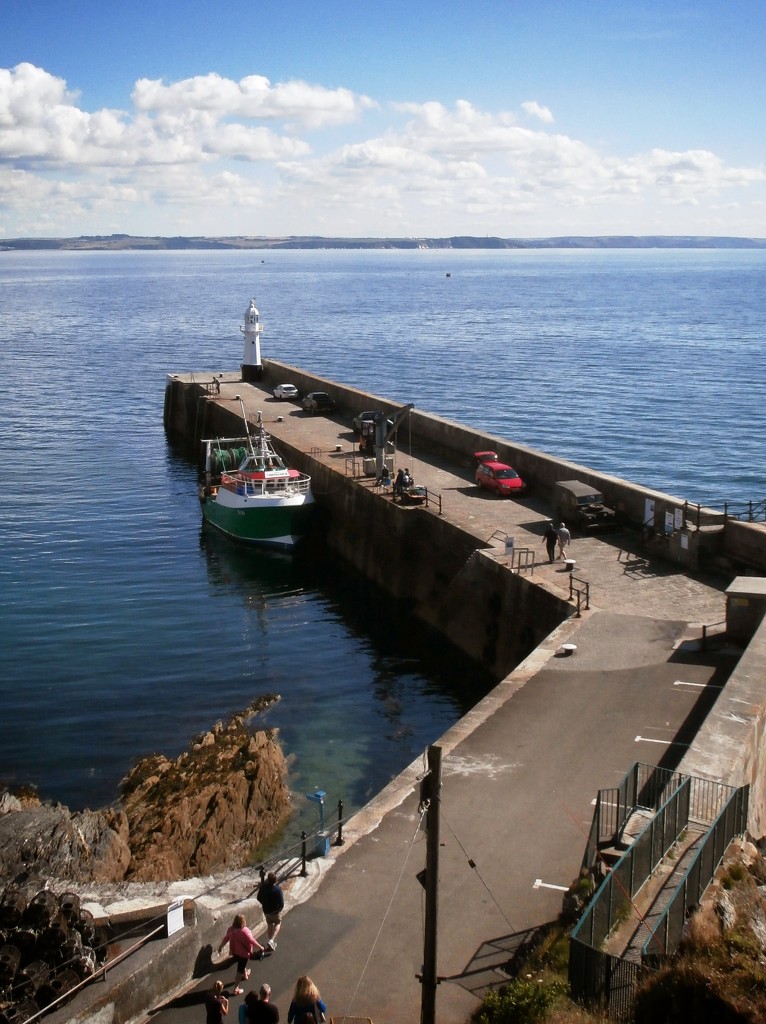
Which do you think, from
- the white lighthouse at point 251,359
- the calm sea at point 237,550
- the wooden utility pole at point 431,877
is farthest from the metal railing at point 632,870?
the white lighthouse at point 251,359

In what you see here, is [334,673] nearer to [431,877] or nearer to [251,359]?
[431,877]

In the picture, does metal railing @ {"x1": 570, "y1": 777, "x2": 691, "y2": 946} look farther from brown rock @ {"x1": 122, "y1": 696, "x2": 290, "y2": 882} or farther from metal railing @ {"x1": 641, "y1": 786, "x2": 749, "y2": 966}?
brown rock @ {"x1": 122, "y1": 696, "x2": 290, "y2": 882}

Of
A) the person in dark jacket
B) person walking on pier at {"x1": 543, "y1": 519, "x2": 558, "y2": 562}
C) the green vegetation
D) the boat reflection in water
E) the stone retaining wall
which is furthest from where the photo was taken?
person walking on pier at {"x1": 543, "y1": 519, "x2": 558, "y2": 562}

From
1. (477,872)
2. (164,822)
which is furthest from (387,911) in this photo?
(164,822)

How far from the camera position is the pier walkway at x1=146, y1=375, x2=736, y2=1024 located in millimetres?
12469

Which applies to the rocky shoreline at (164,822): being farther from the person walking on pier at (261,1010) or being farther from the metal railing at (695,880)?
the metal railing at (695,880)

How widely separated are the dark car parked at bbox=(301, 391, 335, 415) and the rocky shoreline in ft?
103

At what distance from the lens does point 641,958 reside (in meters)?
10.7

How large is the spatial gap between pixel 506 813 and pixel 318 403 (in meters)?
40.0

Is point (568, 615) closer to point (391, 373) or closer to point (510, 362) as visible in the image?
point (391, 373)

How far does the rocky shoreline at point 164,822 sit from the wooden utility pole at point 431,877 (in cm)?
831

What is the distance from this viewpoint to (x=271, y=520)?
40594 mm

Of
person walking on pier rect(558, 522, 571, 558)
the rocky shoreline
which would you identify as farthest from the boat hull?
the rocky shoreline

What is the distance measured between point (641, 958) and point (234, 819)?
1161cm
